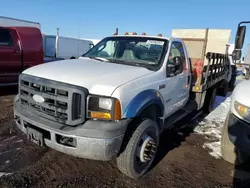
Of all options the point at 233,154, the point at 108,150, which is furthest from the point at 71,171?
the point at 233,154

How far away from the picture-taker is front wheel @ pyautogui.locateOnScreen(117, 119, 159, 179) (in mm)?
2734

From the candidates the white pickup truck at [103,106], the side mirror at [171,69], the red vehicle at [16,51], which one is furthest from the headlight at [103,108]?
the red vehicle at [16,51]

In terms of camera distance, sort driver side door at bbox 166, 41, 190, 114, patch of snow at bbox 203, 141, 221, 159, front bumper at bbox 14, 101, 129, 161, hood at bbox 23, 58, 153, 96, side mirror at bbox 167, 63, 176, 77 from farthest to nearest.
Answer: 1. patch of snow at bbox 203, 141, 221, 159
2. driver side door at bbox 166, 41, 190, 114
3. side mirror at bbox 167, 63, 176, 77
4. hood at bbox 23, 58, 153, 96
5. front bumper at bbox 14, 101, 129, 161

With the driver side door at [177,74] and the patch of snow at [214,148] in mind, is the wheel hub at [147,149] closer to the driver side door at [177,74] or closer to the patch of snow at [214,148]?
the driver side door at [177,74]

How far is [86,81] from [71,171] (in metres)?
1.41

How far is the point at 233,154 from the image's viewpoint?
3617 mm

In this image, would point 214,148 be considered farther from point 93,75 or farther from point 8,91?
point 8,91

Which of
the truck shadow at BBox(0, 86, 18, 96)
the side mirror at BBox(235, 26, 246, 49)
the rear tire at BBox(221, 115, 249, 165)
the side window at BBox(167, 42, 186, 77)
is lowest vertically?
the truck shadow at BBox(0, 86, 18, 96)

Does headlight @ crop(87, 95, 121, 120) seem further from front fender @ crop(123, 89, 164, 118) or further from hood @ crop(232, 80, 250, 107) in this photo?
hood @ crop(232, 80, 250, 107)

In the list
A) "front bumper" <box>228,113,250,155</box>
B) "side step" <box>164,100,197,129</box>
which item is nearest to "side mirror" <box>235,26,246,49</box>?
"front bumper" <box>228,113,250,155</box>

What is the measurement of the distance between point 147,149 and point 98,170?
0.80 metres

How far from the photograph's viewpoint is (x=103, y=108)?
97.5 inches

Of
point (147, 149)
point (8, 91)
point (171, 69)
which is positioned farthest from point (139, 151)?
point (8, 91)

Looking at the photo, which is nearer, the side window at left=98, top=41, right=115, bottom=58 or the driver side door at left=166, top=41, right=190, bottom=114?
the driver side door at left=166, top=41, right=190, bottom=114
